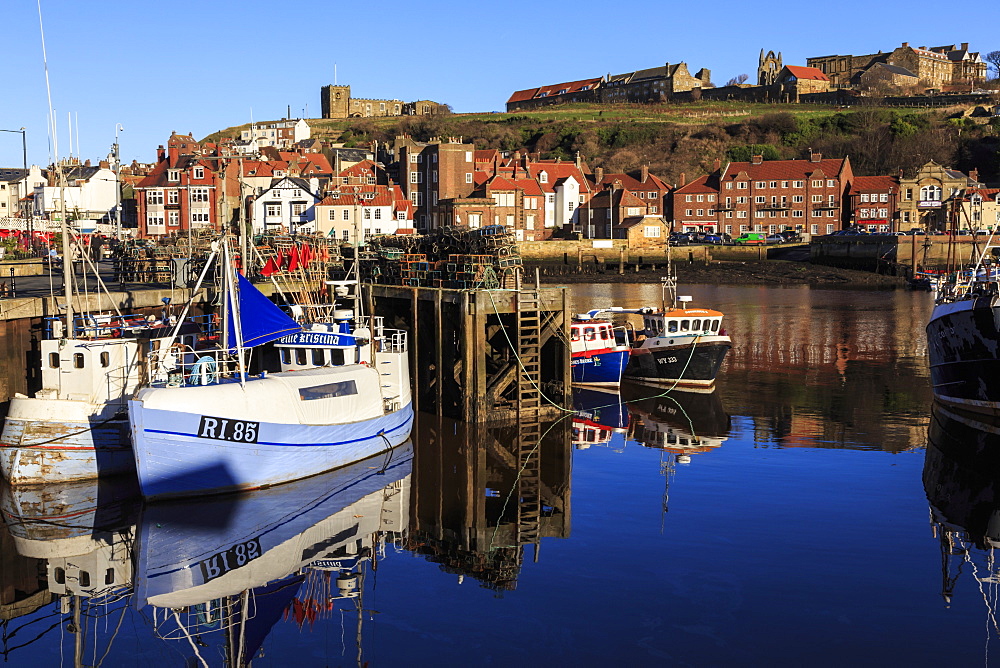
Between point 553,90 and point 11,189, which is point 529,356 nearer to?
point 11,189

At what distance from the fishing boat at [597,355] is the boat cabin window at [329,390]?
1469cm

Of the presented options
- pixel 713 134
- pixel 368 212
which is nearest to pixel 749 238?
pixel 713 134

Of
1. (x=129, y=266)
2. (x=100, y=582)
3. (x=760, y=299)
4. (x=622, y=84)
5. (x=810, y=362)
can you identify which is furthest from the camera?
(x=622, y=84)

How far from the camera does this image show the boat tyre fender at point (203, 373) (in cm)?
2231

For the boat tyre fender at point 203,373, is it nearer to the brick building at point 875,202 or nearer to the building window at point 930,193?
the brick building at point 875,202

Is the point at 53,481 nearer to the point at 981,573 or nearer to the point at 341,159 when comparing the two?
the point at 981,573

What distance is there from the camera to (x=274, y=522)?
67.9 feet

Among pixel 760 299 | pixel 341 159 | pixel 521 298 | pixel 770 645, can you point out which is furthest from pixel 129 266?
pixel 341 159

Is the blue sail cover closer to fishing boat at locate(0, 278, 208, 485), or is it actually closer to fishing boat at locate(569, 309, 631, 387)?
fishing boat at locate(0, 278, 208, 485)

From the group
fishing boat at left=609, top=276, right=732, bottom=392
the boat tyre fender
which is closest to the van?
fishing boat at left=609, top=276, right=732, bottom=392

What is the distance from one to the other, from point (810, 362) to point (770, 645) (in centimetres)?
3090

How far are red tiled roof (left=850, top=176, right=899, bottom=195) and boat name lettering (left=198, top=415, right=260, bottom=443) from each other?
10000 centimetres

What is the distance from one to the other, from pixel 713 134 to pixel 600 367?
110 meters

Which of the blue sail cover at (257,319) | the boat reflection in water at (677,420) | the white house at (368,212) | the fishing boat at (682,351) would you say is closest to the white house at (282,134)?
the white house at (368,212)
